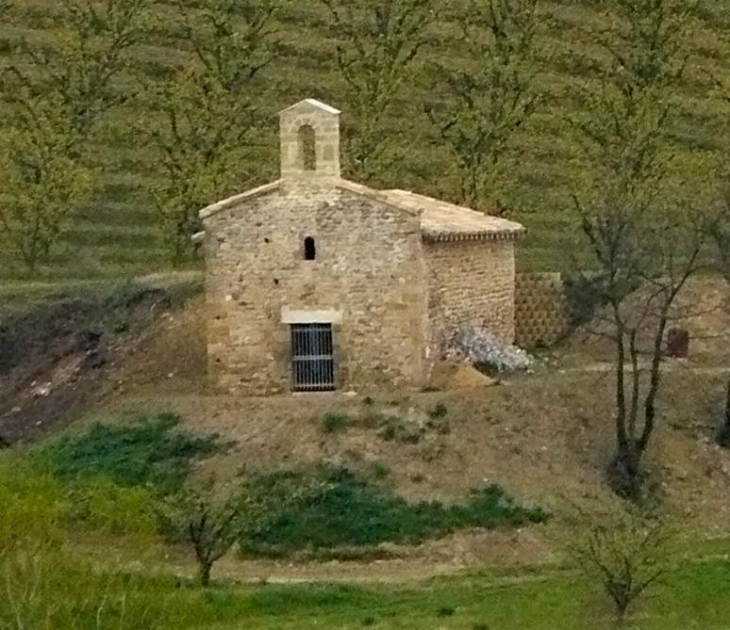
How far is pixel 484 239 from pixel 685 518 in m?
8.79

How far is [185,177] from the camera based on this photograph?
54625mm

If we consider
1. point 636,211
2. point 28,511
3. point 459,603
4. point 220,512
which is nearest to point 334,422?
point 220,512

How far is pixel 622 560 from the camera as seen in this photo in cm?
→ 3042

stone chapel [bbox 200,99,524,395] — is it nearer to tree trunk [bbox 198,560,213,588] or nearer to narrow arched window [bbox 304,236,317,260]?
narrow arched window [bbox 304,236,317,260]

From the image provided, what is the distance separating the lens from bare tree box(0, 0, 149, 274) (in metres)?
54.8

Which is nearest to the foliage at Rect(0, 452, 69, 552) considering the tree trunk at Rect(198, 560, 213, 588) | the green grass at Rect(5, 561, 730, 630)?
the green grass at Rect(5, 561, 730, 630)

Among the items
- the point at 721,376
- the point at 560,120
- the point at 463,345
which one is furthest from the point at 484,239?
the point at 560,120

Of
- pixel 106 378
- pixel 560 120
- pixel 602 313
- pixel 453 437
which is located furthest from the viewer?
pixel 560 120

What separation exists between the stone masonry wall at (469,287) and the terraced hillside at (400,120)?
1174cm

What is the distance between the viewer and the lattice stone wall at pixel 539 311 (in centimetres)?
4834

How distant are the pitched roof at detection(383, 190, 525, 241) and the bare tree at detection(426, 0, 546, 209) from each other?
9.37 metres

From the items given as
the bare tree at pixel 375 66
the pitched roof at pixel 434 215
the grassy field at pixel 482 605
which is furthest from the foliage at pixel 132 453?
the bare tree at pixel 375 66

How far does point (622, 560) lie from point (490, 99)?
31552 mm

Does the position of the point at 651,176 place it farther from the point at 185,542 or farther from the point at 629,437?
the point at 185,542
